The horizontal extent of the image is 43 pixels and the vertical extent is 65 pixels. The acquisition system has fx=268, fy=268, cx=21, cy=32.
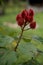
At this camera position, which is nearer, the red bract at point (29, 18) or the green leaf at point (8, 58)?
the green leaf at point (8, 58)

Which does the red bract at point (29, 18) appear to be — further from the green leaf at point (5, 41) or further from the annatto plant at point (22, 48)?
the green leaf at point (5, 41)

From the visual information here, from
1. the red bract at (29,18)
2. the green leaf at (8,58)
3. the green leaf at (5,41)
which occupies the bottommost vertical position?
the green leaf at (8,58)

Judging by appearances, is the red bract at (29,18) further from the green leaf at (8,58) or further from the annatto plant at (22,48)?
the green leaf at (8,58)

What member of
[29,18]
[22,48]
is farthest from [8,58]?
[29,18]

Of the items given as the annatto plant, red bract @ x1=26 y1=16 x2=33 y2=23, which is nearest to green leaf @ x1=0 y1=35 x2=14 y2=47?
the annatto plant

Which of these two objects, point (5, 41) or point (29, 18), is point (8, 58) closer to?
point (5, 41)

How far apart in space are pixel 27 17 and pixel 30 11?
35 millimetres

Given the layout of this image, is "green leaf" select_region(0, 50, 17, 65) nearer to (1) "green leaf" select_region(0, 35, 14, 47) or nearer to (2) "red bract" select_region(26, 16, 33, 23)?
(1) "green leaf" select_region(0, 35, 14, 47)

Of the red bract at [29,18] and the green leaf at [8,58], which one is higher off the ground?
the red bract at [29,18]

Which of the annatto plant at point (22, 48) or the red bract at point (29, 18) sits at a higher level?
the red bract at point (29, 18)

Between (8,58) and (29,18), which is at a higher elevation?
(29,18)

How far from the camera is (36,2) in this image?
946cm

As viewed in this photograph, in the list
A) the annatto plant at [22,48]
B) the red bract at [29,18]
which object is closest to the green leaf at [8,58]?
the annatto plant at [22,48]

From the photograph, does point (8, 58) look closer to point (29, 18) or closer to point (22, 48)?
point (22, 48)
